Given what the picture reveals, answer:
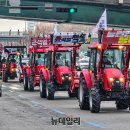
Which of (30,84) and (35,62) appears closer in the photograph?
(30,84)

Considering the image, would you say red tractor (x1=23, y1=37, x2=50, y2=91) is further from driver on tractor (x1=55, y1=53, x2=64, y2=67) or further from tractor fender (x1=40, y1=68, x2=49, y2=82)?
driver on tractor (x1=55, y1=53, x2=64, y2=67)

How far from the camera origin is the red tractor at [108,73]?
1958 centimetres

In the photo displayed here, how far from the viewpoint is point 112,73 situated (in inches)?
784

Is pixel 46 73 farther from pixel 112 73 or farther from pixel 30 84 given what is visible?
pixel 112 73

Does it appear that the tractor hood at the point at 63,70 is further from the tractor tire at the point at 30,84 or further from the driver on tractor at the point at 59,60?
the tractor tire at the point at 30,84

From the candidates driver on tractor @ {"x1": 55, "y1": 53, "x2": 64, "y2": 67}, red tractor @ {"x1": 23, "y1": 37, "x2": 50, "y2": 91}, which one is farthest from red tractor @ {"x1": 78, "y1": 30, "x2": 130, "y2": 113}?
red tractor @ {"x1": 23, "y1": 37, "x2": 50, "y2": 91}

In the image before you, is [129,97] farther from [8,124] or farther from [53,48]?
[53,48]

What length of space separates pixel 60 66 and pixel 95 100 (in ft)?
27.5

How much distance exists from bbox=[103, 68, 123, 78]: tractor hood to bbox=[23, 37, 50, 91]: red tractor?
1404 cm

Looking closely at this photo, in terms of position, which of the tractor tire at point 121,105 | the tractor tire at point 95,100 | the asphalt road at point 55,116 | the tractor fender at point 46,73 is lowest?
the asphalt road at point 55,116

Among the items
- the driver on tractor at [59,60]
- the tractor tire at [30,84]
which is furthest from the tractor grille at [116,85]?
the tractor tire at [30,84]

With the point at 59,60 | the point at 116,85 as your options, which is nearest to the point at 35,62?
the point at 59,60

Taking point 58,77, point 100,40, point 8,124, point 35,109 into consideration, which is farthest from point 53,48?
point 8,124

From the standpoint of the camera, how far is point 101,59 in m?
20.2
